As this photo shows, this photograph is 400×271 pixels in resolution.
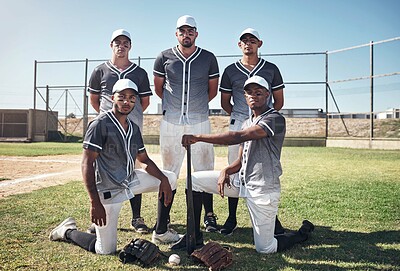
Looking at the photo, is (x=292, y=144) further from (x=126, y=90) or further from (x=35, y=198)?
(x=126, y=90)

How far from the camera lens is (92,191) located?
3.47 meters

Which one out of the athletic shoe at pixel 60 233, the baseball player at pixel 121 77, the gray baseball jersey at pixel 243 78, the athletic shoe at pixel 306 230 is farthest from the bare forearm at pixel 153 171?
the athletic shoe at pixel 306 230

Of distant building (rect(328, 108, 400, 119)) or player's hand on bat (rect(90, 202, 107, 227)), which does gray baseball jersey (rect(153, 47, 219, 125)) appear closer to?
player's hand on bat (rect(90, 202, 107, 227))

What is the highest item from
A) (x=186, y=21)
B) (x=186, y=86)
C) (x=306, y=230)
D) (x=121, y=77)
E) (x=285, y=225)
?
(x=186, y=21)

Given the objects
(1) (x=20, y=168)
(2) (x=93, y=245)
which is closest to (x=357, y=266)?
(2) (x=93, y=245)

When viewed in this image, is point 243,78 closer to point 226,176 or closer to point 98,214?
point 226,176

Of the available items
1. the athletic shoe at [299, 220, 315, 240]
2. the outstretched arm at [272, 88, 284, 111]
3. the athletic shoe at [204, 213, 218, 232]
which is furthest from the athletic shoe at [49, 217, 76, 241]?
the outstretched arm at [272, 88, 284, 111]

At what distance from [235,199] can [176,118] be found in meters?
1.20

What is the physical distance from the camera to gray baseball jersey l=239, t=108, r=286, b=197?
144 inches

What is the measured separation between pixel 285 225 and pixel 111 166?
2.30 meters

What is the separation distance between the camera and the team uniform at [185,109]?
445 cm

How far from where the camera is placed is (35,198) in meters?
6.22

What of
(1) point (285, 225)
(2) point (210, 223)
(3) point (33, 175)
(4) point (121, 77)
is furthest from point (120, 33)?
(3) point (33, 175)

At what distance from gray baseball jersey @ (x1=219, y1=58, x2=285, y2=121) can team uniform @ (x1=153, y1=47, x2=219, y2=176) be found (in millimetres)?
316
